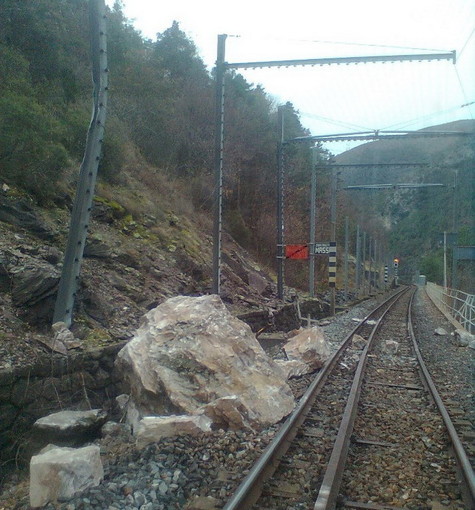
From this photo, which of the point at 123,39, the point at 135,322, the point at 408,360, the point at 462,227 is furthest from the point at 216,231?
the point at 462,227

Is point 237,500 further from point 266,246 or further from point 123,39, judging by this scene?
point 266,246

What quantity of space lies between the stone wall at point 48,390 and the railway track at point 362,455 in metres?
2.86

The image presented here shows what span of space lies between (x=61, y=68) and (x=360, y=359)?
13.2 meters

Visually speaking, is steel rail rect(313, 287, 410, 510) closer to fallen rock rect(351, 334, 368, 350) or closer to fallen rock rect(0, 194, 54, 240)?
fallen rock rect(351, 334, 368, 350)

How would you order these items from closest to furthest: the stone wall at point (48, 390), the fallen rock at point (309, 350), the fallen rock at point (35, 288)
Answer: the stone wall at point (48, 390), the fallen rock at point (35, 288), the fallen rock at point (309, 350)

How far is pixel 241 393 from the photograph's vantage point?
283 inches

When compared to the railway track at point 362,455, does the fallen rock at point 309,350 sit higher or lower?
higher

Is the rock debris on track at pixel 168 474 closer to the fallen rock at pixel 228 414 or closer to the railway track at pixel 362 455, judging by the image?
the fallen rock at pixel 228 414

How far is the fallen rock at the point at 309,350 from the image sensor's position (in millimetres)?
10602

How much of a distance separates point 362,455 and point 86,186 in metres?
6.02

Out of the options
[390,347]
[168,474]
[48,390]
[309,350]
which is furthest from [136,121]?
[168,474]

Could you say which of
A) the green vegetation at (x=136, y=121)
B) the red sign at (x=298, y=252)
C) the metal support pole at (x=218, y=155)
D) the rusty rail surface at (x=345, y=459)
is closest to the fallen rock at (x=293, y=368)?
the rusty rail surface at (x=345, y=459)

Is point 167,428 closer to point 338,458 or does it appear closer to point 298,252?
point 338,458

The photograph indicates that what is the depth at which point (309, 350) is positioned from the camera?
35.4 feet
